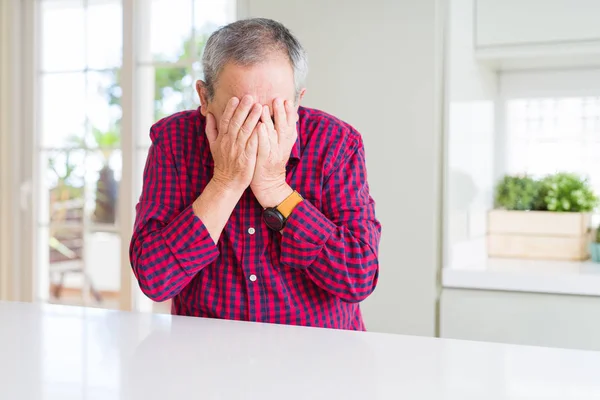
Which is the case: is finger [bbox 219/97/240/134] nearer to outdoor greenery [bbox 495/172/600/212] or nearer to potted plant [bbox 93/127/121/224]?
outdoor greenery [bbox 495/172/600/212]

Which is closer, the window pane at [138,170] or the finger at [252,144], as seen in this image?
the finger at [252,144]

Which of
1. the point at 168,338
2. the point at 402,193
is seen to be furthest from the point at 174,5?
the point at 168,338

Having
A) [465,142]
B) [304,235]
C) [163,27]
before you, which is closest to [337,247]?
[304,235]

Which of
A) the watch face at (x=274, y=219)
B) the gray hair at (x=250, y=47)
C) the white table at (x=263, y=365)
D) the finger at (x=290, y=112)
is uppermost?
the gray hair at (x=250, y=47)

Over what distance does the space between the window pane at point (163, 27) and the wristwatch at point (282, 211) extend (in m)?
1.83

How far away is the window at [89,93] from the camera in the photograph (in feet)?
9.35

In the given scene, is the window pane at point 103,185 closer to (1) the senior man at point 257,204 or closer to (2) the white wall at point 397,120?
(2) the white wall at point 397,120

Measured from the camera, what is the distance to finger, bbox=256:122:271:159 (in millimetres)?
1182

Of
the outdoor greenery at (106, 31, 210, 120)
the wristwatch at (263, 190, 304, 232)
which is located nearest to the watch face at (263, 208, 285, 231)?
the wristwatch at (263, 190, 304, 232)

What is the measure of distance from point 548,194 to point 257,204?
1.48 m

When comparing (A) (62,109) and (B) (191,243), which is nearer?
(B) (191,243)

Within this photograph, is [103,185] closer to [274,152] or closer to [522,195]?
[522,195]

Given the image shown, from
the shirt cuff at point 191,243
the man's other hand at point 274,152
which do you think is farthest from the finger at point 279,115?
the shirt cuff at point 191,243

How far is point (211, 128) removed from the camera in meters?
1.27
